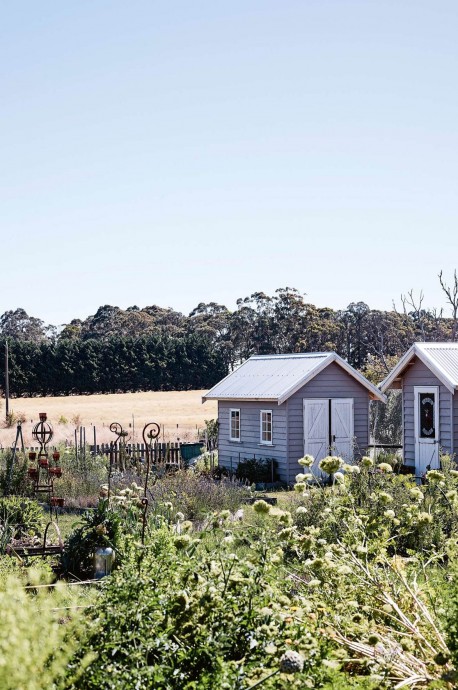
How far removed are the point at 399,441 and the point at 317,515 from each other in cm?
1604

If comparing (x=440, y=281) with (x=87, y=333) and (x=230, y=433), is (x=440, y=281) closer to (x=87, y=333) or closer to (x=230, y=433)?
(x=230, y=433)

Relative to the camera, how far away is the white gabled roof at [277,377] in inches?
824

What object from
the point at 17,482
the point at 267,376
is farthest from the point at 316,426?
the point at 17,482

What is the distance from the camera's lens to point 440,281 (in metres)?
36.6

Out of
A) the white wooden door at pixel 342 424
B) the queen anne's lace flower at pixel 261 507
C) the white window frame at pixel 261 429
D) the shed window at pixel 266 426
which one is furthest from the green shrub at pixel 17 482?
the queen anne's lace flower at pixel 261 507

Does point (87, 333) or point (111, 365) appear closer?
point (111, 365)

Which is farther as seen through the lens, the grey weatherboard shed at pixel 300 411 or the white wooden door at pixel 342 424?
the white wooden door at pixel 342 424

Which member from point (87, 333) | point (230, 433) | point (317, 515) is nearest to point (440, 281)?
point (230, 433)

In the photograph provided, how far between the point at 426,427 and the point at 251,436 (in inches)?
189

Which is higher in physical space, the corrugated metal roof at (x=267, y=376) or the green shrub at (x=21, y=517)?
the corrugated metal roof at (x=267, y=376)

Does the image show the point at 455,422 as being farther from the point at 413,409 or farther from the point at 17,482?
the point at 17,482

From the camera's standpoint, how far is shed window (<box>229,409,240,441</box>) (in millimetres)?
22812

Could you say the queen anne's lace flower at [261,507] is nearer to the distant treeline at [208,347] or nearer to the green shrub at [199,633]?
the green shrub at [199,633]

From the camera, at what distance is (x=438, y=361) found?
62.4ft
